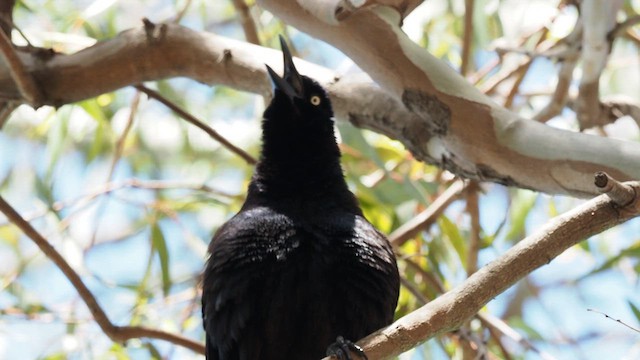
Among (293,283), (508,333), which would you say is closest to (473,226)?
(508,333)

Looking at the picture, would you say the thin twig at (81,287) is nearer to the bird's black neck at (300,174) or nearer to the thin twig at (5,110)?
the thin twig at (5,110)

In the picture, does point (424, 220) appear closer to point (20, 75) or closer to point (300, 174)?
point (300, 174)

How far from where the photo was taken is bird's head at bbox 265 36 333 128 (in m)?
2.94

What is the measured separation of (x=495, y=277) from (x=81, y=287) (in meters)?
1.40

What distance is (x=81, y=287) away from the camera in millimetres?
2980

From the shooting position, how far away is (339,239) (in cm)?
264

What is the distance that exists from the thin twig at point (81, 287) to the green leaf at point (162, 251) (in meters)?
0.55

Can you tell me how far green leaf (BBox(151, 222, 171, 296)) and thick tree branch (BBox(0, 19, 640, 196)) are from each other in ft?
2.70

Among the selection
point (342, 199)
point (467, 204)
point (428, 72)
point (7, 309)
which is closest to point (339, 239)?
point (342, 199)

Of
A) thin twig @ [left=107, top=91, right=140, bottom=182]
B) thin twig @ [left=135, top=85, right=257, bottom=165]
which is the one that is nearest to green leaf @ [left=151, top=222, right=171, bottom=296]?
thin twig @ [left=107, top=91, right=140, bottom=182]

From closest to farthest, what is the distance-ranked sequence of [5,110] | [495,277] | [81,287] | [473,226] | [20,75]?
[495,277], [20,75], [81,287], [5,110], [473,226]

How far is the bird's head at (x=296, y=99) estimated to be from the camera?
116 inches

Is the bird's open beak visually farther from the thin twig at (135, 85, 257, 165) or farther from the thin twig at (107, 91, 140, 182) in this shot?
the thin twig at (107, 91, 140, 182)

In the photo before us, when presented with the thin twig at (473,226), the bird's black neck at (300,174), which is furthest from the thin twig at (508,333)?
the bird's black neck at (300,174)
